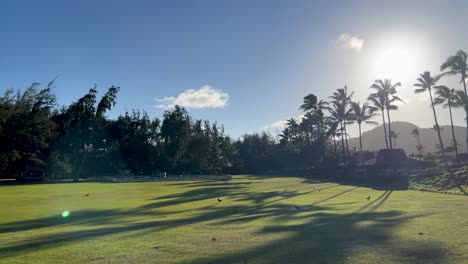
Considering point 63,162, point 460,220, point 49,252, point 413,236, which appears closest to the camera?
point 49,252

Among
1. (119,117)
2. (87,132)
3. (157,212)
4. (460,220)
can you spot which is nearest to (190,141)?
(119,117)

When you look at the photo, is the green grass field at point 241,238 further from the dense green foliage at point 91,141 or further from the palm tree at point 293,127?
the palm tree at point 293,127

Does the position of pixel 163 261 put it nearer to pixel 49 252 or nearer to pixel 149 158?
pixel 49 252

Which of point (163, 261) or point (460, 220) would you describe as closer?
point (163, 261)

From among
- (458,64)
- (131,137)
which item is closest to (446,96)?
(458,64)

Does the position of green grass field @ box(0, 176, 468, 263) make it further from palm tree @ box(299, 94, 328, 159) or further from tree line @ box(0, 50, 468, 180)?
palm tree @ box(299, 94, 328, 159)

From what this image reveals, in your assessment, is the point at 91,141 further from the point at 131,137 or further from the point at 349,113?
the point at 349,113

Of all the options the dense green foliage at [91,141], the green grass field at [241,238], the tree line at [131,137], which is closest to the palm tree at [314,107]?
the tree line at [131,137]

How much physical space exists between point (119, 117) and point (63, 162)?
16597mm

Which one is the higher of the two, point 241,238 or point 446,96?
point 446,96

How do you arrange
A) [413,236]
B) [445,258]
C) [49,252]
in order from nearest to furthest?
1. [445,258]
2. [49,252]
3. [413,236]

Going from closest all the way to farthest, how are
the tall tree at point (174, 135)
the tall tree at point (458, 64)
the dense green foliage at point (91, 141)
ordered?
the tall tree at point (458, 64) → the dense green foliage at point (91, 141) → the tall tree at point (174, 135)

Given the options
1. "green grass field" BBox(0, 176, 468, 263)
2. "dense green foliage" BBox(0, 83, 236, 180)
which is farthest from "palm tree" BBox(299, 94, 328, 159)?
"green grass field" BBox(0, 176, 468, 263)

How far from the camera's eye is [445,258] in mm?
9500
